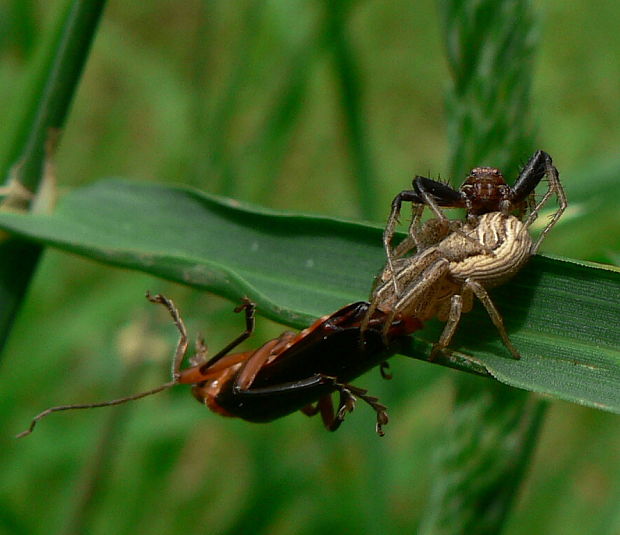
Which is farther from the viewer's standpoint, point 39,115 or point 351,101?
point 351,101

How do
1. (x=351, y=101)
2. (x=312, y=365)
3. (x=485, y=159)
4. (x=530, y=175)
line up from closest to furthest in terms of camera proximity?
(x=312, y=365) → (x=530, y=175) → (x=485, y=159) → (x=351, y=101)

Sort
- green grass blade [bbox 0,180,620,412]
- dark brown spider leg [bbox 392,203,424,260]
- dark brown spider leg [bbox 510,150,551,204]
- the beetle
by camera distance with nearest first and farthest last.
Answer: green grass blade [bbox 0,180,620,412] → the beetle → dark brown spider leg [bbox 392,203,424,260] → dark brown spider leg [bbox 510,150,551,204]

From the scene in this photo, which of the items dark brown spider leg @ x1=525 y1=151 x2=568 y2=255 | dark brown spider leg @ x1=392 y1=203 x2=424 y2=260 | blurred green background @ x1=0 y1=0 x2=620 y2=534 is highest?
dark brown spider leg @ x1=525 y1=151 x2=568 y2=255

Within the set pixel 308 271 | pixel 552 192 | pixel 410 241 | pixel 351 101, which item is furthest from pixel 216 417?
pixel 552 192

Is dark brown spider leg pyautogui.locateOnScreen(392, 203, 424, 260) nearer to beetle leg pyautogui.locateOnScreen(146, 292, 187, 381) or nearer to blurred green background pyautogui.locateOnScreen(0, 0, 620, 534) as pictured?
blurred green background pyautogui.locateOnScreen(0, 0, 620, 534)

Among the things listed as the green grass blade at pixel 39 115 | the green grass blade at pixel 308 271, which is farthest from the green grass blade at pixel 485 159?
the green grass blade at pixel 39 115

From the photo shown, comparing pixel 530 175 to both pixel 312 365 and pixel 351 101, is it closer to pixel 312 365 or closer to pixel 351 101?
pixel 312 365

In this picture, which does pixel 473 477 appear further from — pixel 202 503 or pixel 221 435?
pixel 221 435

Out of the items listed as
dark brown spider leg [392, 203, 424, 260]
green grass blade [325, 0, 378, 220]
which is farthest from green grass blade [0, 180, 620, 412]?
green grass blade [325, 0, 378, 220]

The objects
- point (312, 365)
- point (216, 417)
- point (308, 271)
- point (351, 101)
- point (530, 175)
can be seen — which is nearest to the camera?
point (312, 365)

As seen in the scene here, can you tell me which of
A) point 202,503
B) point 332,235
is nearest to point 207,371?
point 332,235
